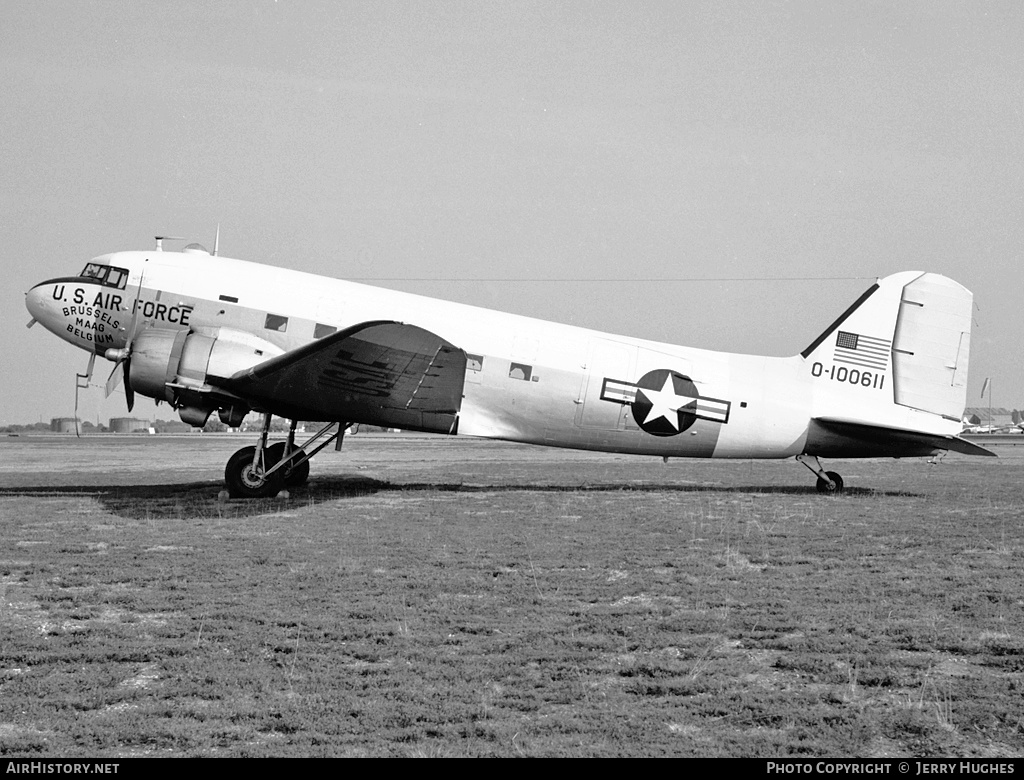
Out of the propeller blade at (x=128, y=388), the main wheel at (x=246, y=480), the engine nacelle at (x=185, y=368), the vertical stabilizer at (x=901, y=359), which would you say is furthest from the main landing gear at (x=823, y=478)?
the propeller blade at (x=128, y=388)

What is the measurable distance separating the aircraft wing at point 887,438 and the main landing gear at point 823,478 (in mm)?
525

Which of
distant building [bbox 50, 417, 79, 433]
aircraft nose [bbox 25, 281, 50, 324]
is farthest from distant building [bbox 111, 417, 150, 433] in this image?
aircraft nose [bbox 25, 281, 50, 324]

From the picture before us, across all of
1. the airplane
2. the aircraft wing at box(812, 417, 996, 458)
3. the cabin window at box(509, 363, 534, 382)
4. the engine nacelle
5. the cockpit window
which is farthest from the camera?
the aircraft wing at box(812, 417, 996, 458)

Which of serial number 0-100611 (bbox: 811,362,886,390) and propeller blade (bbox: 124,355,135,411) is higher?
serial number 0-100611 (bbox: 811,362,886,390)

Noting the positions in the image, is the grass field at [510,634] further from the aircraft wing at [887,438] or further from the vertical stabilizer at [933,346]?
the vertical stabilizer at [933,346]

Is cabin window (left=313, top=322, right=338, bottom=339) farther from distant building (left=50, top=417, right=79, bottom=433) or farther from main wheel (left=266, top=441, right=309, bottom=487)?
distant building (left=50, top=417, right=79, bottom=433)

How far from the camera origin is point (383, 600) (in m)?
7.23

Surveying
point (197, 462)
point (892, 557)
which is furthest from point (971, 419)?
point (892, 557)

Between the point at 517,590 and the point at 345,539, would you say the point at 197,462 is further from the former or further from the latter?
the point at 517,590

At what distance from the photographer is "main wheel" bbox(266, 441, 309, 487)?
631 inches

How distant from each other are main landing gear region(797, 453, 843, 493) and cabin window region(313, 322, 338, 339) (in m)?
9.28

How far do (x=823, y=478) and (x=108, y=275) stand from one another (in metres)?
14.0

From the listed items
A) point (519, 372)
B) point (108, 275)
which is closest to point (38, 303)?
point (108, 275)
